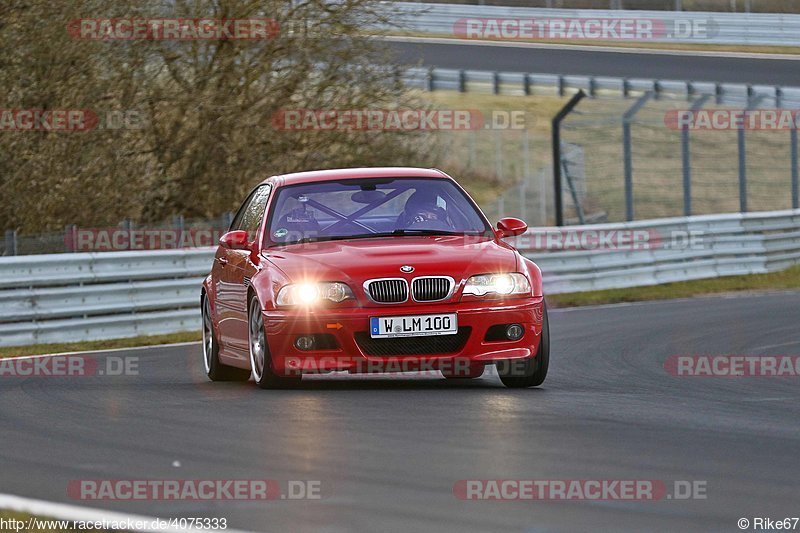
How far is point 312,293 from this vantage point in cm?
1003

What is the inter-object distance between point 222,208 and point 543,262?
5.32m

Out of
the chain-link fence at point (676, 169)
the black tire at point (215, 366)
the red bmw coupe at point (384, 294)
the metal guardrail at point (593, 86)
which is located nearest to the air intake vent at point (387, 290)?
the red bmw coupe at point (384, 294)

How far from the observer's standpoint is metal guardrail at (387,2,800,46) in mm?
41469

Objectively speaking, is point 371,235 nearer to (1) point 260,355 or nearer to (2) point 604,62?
(1) point 260,355

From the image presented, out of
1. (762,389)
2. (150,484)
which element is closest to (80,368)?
(762,389)

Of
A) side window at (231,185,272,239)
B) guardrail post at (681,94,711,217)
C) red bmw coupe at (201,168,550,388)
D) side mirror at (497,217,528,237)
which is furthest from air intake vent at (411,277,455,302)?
guardrail post at (681,94,711,217)

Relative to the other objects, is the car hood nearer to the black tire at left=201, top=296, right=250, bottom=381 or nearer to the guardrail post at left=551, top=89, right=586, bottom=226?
the black tire at left=201, top=296, right=250, bottom=381

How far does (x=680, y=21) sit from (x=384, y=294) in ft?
116

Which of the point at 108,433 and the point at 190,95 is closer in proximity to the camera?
the point at 108,433

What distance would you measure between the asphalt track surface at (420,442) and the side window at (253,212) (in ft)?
3.87

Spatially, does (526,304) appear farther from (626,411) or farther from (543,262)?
(543,262)

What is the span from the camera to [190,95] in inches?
936

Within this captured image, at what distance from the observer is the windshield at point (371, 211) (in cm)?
1095

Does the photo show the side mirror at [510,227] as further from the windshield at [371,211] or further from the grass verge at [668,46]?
the grass verge at [668,46]
